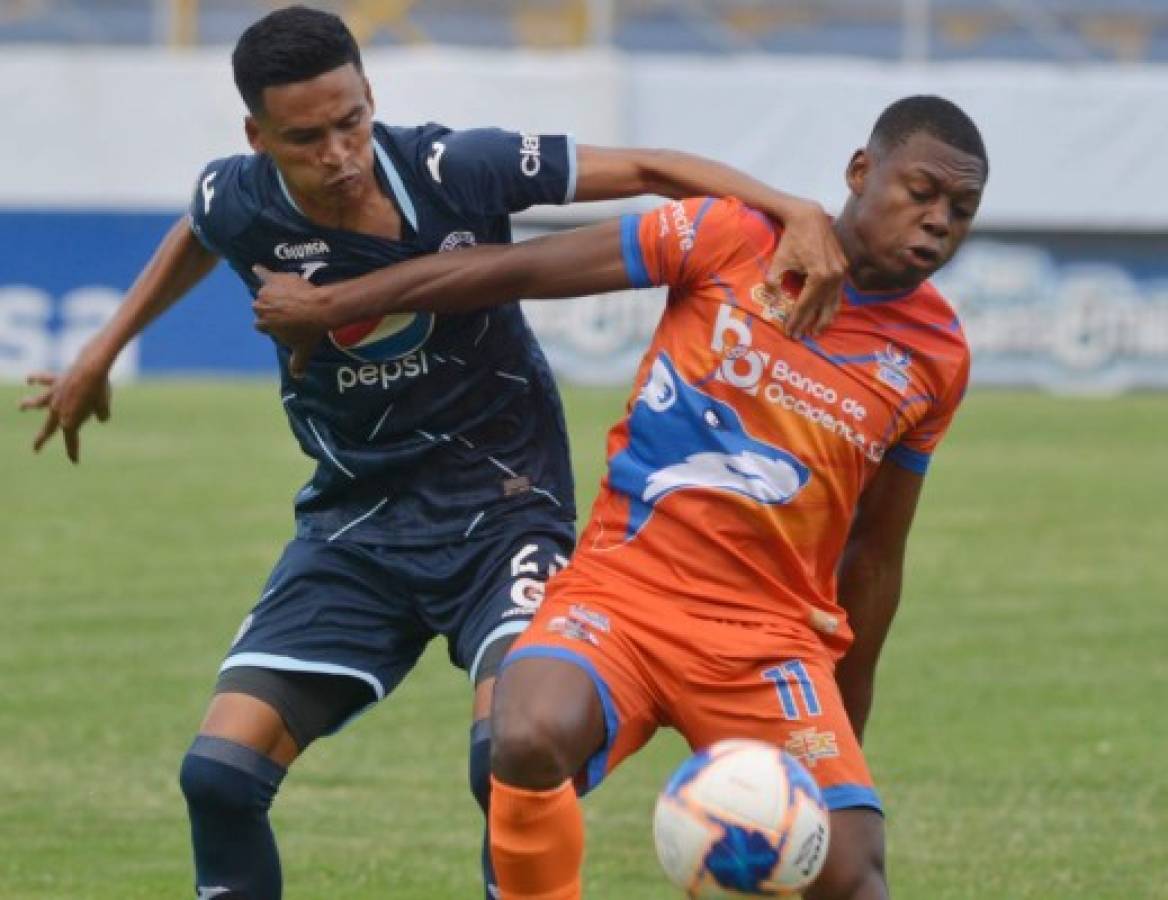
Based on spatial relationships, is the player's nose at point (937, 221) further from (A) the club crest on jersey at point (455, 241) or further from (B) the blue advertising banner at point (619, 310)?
(B) the blue advertising banner at point (619, 310)

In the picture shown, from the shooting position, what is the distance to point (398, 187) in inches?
234

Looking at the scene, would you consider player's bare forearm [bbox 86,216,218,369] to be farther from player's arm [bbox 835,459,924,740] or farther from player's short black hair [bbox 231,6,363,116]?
player's arm [bbox 835,459,924,740]

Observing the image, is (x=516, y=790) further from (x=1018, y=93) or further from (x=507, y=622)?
(x=1018, y=93)

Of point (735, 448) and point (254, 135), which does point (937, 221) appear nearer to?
point (735, 448)

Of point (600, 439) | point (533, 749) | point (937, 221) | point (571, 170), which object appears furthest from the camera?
point (600, 439)

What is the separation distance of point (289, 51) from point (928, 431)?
5.40 feet

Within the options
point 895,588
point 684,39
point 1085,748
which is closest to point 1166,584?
point 1085,748

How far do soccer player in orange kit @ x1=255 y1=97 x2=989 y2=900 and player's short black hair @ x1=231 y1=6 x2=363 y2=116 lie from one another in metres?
0.45

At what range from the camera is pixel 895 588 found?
595cm

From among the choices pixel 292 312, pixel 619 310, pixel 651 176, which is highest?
pixel 651 176

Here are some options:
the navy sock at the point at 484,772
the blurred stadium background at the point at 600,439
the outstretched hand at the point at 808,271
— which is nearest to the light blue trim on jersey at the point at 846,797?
the navy sock at the point at 484,772

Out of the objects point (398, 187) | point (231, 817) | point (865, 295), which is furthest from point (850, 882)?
point (398, 187)

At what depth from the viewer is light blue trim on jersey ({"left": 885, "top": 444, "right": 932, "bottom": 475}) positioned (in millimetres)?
5816

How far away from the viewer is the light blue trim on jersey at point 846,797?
545 centimetres
